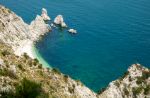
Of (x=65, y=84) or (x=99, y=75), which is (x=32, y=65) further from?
(x=99, y=75)

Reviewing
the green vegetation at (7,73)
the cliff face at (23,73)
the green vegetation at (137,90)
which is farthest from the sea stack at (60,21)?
the green vegetation at (7,73)

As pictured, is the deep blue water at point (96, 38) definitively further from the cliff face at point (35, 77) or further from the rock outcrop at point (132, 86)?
the rock outcrop at point (132, 86)

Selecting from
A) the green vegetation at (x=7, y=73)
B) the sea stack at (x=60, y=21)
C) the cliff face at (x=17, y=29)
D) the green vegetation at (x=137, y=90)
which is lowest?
the green vegetation at (x=7, y=73)

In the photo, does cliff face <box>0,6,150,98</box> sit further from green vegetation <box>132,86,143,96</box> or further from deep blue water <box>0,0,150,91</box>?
deep blue water <box>0,0,150,91</box>

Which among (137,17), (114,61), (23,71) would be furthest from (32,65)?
(137,17)

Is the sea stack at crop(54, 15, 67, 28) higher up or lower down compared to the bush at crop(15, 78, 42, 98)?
higher up

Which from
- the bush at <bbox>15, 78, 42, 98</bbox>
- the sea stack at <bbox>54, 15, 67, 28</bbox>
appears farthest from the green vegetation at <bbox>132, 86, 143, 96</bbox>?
the sea stack at <bbox>54, 15, 67, 28</bbox>

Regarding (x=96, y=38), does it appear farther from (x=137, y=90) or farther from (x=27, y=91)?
(x=27, y=91)
